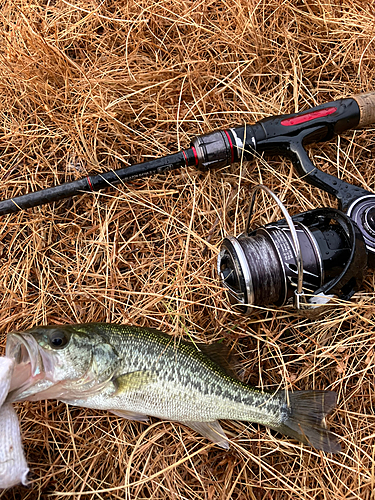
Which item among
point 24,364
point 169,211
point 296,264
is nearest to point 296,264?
point 296,264

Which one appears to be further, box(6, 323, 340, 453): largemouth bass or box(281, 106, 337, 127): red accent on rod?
box(281, 106, 337, 127): red accent on rod

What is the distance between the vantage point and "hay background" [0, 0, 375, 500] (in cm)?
281

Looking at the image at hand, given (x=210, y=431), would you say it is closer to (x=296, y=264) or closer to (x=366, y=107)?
(x=296, y=264)

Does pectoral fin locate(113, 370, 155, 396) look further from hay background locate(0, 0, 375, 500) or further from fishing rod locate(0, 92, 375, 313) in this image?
fishing rod locate(0, 92, 375, 313)

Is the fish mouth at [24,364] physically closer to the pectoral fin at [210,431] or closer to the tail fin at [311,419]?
the pectoral fin at [210,431]

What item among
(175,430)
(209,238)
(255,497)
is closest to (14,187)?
(209,238)

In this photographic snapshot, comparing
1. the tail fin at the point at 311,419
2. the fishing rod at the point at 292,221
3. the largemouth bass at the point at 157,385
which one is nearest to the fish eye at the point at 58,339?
the largemouth bass at the point at 157,385

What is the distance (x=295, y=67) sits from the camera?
3.30 m

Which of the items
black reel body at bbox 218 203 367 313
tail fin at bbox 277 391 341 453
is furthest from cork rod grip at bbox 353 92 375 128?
tail fin at bbox 277 391 341 453

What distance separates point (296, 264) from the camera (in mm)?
2516

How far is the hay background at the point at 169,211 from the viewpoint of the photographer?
2809 millimetres

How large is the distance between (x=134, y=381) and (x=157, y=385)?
0.15 metres

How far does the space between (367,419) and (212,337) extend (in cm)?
122

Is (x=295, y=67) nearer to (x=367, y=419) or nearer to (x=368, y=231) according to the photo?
(x=368, y=231)
